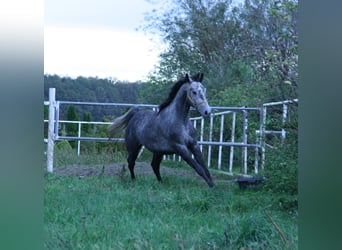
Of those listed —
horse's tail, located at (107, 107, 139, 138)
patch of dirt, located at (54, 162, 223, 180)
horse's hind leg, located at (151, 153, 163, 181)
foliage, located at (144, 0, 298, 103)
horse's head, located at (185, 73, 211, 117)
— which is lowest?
patch of dirt, located at (54, 162, 223, 180)

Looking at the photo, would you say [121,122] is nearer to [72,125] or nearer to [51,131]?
[51,131]

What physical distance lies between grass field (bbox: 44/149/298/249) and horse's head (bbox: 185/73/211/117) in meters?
0.71

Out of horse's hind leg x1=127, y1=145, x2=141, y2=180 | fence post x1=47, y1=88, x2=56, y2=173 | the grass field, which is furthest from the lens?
fence post x1=47, y1=88, x2=56, y2=173

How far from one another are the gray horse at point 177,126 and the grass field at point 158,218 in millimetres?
360

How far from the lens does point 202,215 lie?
9.98 ft

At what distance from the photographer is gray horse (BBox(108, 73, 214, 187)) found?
4.96 m

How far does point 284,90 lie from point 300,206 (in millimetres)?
3072

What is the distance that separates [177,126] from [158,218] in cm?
239

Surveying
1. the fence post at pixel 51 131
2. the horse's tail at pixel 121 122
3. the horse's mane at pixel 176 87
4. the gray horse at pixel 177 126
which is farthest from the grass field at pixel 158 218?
the fence post at pixel 51 131

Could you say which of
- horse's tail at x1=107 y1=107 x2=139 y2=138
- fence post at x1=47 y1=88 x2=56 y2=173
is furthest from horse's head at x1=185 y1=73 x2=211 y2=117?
fence post at x1=47 y1=88 x2=56 y2=173

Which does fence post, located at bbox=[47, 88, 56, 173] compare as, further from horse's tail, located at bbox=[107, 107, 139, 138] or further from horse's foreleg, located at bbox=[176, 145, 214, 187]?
horse's foreleg, located at bbox=[176, 145, 214, 187]
